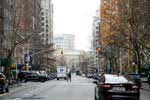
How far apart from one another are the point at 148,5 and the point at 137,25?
6.46 m

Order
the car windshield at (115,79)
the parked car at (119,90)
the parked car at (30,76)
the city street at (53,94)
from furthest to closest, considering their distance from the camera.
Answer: the parked car at (30,76), the city street at (53,94), the car windshield at (115,79), the parked car at (119,90)

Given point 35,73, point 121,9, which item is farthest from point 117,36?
point 35,73

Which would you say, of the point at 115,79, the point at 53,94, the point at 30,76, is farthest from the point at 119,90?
the point at 30,76

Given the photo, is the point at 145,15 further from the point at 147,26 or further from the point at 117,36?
the point at 117,36

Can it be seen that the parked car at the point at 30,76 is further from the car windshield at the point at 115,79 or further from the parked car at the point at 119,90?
the parked car at the point at 119,90

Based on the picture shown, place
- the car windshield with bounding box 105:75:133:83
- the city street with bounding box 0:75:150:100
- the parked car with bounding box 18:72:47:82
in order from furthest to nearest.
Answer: the parked car with bounding box 18:72:47:82
the city street with bounding box 0:75:150:100
the car windshield with bounding box 105:75:133:83

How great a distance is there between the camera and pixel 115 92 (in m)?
22.5

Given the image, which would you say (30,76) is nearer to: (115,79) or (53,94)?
(53,94)

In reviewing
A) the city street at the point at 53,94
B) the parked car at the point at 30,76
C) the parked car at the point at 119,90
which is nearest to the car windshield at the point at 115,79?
the parked car at the point at 119,90

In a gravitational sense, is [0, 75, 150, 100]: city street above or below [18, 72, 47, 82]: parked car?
below

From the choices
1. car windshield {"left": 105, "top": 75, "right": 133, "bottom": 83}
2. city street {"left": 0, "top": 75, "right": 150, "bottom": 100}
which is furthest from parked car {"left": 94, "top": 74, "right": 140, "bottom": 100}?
city street {"left": 0, "top": 75, "right": 150, "bottom": 100}

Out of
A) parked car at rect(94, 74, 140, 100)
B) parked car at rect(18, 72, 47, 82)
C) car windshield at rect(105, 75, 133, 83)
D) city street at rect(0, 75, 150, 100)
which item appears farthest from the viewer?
parked car at rect(18, 72, 47, 82)

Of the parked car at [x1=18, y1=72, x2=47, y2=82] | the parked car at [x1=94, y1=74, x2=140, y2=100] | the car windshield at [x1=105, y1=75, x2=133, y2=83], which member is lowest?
the parked car at [x1=94, y1=74, x2=140, y2=100]

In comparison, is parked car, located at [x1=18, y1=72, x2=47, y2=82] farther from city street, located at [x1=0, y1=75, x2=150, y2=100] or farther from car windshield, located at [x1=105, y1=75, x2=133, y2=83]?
car windshield, located at [x1=105, y1=75, x2=133, y2=83]
